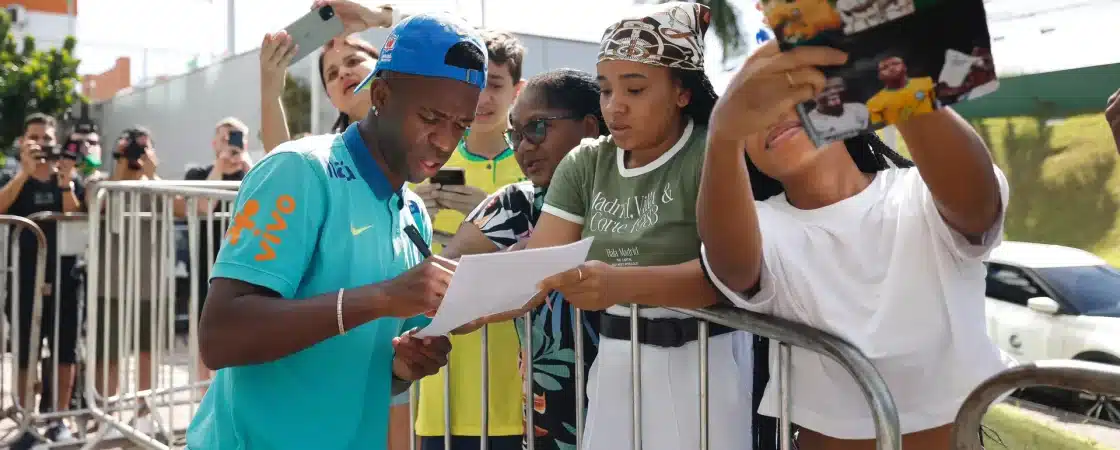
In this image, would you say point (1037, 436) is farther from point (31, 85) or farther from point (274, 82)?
point (31, 85)

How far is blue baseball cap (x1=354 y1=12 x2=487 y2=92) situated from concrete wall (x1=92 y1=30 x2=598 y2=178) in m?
14.4

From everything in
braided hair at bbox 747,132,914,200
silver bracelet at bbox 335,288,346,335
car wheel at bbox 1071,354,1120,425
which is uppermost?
braided hair at bbox 747,132,914,200

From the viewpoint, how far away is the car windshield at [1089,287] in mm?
6301

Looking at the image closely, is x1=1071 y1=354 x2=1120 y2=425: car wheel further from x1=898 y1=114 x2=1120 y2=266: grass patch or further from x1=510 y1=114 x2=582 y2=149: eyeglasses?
x1=510 y1=114 x2=582 y2=149: eyeglasses

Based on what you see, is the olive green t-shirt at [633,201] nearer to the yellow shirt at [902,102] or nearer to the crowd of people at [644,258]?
the crowd of people at [644,258]

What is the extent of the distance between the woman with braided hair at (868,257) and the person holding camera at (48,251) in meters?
4.80

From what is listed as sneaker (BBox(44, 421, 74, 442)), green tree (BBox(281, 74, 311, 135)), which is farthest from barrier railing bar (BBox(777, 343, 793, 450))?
green tree (BBox(281, 74, 311, 135))

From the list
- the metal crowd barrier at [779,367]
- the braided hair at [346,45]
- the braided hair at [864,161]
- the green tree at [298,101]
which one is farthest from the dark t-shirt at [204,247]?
the green tree at [298,101]

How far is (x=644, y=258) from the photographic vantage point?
6.98ft

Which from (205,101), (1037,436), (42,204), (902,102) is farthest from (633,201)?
(205,101)

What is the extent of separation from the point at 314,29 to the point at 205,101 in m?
23.1

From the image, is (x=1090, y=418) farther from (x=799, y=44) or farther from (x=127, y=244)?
(x=127, y=244)

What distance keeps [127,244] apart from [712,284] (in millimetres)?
3593

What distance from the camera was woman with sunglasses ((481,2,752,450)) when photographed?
2.01 m
